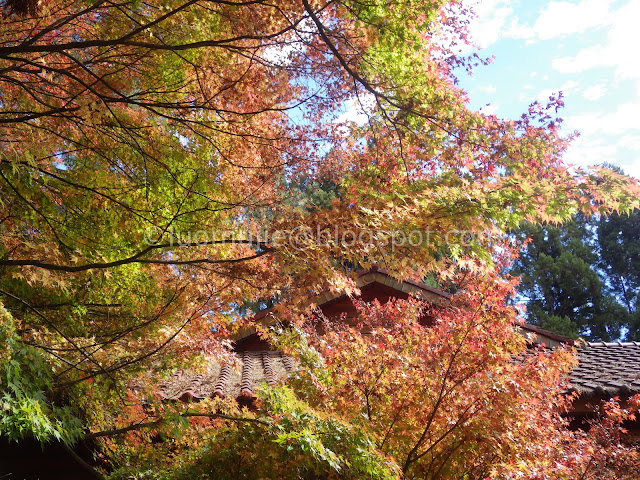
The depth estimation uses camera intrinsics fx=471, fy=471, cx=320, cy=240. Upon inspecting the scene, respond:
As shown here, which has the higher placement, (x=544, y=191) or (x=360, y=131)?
(x=360, y=131)

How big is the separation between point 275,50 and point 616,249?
27.3m

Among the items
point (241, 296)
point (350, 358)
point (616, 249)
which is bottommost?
point (350, 358)

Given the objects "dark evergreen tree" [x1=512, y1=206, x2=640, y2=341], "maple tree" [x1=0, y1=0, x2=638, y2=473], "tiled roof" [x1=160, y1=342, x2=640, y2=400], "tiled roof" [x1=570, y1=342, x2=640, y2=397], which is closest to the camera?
"maple tree" [x1=0, y1=0, x2=638, y2=473]

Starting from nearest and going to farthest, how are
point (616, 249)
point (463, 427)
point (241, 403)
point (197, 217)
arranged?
1. point (463, 427)
2. point (197, 217)
3. point (241, 403)
4. point (616, 249)

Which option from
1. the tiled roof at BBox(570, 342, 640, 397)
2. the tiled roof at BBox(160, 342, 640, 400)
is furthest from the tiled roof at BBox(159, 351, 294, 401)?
the tiled roof at BBox(570, 342, 640, 397)

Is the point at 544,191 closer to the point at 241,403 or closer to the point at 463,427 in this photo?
the point at 463,427

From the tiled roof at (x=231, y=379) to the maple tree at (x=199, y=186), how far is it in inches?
25.8

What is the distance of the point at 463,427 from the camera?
12.3 feet

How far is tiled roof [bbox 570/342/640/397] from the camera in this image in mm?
5250

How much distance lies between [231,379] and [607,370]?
17.3 ft

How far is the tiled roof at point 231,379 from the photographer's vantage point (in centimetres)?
618

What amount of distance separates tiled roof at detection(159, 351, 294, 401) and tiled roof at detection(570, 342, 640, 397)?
3.55m

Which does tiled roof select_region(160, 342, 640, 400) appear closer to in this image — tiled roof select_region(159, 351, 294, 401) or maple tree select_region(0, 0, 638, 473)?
tiled roof select_region(159, 351, 294, 401)

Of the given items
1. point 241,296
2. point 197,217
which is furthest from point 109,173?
point 241,296
